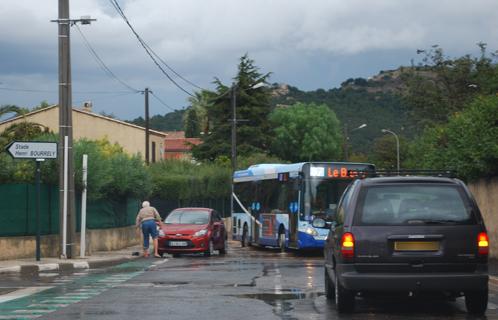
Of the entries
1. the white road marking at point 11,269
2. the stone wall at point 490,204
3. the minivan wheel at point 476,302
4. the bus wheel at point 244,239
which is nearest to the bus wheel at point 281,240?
the bus wheel at point 244,239

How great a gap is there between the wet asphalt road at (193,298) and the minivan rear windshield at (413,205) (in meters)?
1.31

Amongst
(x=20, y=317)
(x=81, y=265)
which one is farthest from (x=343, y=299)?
(x=81, y=265)

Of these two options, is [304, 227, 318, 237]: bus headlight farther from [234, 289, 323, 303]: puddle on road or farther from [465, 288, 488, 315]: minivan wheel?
[465, 288, 488, 315]: minivan wheel

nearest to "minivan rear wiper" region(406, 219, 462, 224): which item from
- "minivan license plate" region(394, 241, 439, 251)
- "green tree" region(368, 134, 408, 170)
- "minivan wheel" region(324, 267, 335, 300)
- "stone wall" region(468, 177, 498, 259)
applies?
"minivan license plate" region(394, 241, 439, 251)

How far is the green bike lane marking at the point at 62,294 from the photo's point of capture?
12.3 metres

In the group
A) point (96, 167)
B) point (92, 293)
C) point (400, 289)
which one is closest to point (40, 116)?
point (96, 167)

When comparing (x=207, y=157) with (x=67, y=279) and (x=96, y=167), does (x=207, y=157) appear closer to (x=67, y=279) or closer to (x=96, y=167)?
(x=96, y=167)

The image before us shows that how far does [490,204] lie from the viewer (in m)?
22.5

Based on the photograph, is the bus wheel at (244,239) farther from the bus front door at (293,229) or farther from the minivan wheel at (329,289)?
the minivan wheel at (329,289)

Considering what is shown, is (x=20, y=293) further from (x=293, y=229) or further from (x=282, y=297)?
(x=293, y=229)

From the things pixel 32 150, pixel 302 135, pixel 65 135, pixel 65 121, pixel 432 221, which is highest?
pixel 302 135

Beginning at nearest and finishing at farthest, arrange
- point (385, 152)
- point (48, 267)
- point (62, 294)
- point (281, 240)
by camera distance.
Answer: point (62, 294) < point (48, 267) < point (281, 240) < point (385, 152)

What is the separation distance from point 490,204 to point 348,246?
12349mm

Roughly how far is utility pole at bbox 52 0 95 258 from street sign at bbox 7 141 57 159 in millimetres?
794
